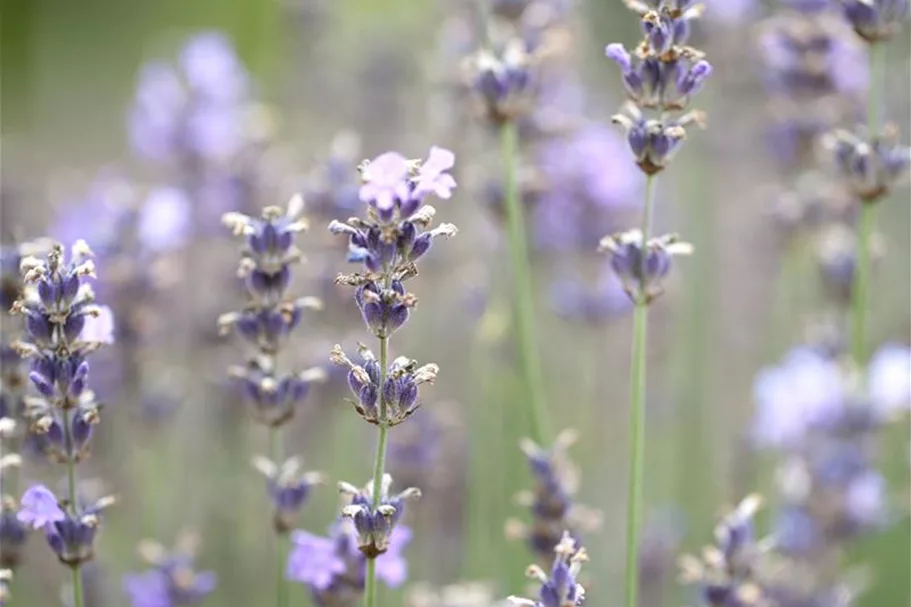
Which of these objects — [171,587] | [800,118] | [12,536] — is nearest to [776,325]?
[800,118]

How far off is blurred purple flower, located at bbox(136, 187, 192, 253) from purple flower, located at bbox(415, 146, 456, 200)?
60.0 inches

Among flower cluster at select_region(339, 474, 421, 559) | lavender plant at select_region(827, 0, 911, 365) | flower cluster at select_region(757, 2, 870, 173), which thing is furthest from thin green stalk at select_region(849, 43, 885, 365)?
flower cluster at select_region(339, 474, 421, 559)

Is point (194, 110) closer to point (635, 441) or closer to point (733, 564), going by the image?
point (635, 441)

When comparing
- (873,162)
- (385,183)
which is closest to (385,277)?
(385,183)

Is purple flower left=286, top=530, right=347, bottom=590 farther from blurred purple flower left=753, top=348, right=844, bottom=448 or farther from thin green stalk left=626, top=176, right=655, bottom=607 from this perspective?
blurred purple flower left=753, top=348, right=844, bottom=448

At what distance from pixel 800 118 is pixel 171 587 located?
6.66 feet

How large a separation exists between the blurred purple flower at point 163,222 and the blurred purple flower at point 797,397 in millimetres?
1537

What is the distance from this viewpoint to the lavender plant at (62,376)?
1770 mm

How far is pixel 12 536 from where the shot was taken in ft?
6.57

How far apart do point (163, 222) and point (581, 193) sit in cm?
114

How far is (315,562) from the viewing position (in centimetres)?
199

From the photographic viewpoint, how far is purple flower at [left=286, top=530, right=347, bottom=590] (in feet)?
6.51

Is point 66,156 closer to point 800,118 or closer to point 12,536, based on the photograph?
point 800,118

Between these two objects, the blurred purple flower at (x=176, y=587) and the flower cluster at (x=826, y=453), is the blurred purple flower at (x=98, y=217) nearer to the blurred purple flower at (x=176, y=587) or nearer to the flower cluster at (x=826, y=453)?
the blurred purple flower at (x=176, y=587)
